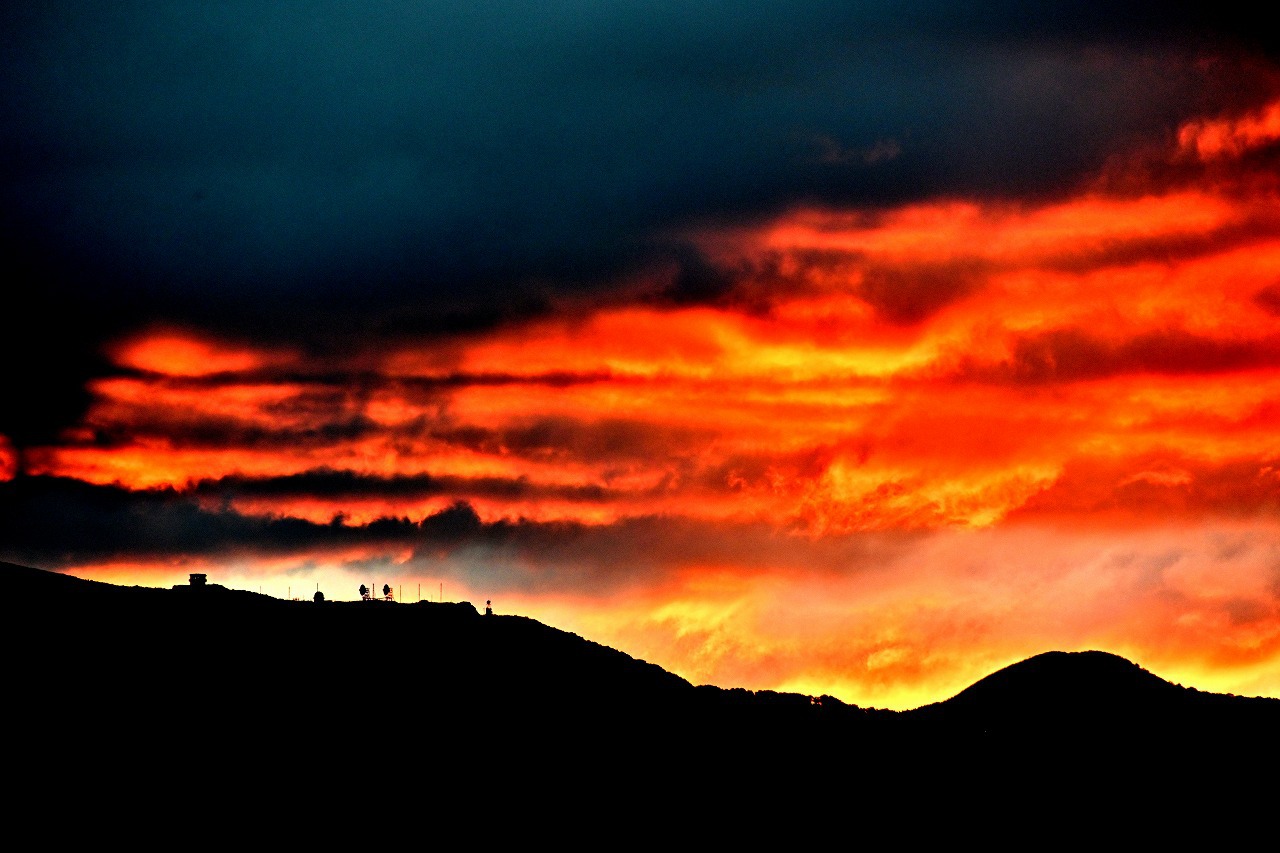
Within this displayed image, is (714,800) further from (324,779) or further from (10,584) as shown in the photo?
(10,584)

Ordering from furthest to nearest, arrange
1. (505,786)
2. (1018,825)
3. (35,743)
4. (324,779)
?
(1018,825)
(505,786)
(324,779)
(35,743)

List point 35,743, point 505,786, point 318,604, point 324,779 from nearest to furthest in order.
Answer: point 35,743, point 324,779, point 505,786, point 318,604

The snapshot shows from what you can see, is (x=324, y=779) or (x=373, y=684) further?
(x=373, y=684)

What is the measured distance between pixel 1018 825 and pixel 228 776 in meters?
88.7

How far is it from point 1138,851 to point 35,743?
113 m

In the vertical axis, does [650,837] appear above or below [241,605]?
below

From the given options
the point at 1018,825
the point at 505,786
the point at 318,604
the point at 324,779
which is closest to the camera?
the point at 324,779

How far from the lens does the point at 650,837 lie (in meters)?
178

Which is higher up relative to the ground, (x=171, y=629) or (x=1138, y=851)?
(x=171, y=629)

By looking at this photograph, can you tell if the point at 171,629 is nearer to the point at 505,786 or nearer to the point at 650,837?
the point at 505,786

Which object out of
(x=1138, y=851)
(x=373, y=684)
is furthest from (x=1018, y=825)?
(x=373, y=684)

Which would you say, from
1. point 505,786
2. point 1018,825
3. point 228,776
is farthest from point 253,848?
point 1018,825

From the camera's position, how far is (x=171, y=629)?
550ft

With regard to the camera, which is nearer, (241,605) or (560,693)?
(241,605)
